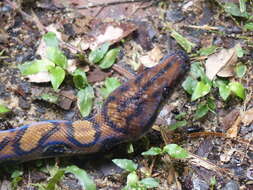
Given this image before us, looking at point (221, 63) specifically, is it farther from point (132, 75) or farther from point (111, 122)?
point (111, 122)

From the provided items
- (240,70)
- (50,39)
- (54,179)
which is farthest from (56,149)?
(240,70)

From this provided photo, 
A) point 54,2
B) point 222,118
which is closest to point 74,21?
point 54,2

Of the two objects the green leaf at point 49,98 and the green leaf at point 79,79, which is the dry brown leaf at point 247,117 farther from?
the green leaf at point 49,98

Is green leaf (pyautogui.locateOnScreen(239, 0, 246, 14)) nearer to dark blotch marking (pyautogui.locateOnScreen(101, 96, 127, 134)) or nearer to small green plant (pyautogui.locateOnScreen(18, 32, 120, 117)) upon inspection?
small green plant (pyautogui.locateOnScreen(18, 32, 120, 117))

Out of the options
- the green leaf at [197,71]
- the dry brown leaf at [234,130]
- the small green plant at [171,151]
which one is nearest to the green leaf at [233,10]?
the green leaf at [197,71]

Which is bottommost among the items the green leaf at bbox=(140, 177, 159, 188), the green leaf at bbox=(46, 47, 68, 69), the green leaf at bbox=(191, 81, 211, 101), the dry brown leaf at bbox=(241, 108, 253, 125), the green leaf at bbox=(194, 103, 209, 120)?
the green leaf at bbox=(140, 177, 159, 188)

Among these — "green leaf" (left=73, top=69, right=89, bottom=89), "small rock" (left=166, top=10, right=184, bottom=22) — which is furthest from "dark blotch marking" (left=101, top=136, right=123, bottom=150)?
"small rock" (left=166, top=10, right=184, bottom=22)
